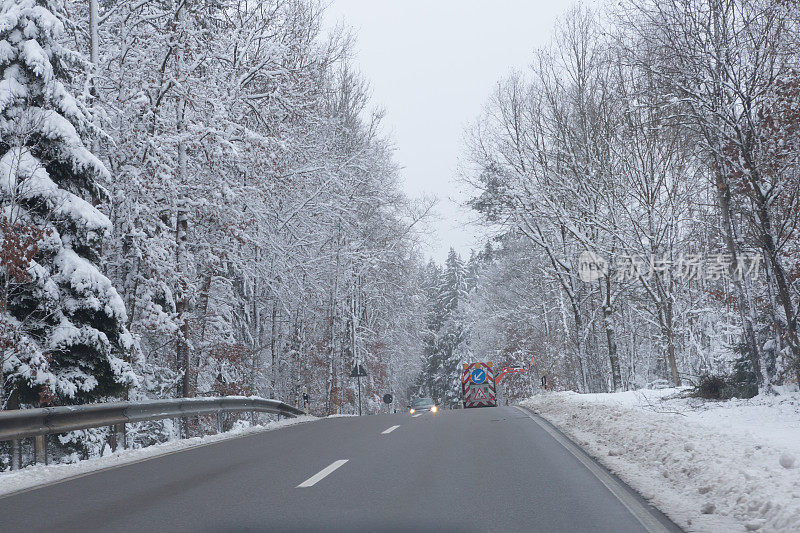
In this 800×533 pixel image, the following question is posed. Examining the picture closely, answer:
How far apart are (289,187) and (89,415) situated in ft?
39.0

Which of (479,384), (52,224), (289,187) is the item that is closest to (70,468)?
(52,224)

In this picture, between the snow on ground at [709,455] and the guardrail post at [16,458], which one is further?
the guardrail post at [16,458]

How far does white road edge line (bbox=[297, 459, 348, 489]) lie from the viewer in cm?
712

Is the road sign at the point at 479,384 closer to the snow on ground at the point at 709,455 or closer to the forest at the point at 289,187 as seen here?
the forest at the point at 289,187

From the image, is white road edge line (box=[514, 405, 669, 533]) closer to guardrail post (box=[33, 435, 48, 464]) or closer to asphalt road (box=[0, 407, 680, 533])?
asphalt road (box=[0, 407, 680, 533])

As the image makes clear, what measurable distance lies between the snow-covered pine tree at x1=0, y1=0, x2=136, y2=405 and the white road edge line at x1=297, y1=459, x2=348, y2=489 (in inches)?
238

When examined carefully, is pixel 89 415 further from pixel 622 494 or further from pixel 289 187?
pixel 289 187

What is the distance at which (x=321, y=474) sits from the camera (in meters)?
7.76

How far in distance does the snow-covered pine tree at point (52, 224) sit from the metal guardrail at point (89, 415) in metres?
1.35

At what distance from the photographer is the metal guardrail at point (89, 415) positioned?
29.3 ft

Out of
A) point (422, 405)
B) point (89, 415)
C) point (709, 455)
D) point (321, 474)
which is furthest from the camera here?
point (422, 405)

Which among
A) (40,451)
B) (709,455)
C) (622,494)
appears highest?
(40,451)

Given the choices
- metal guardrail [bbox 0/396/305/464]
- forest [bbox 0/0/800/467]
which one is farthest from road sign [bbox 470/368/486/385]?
metal guardrail [bbox 0/396/305/464]

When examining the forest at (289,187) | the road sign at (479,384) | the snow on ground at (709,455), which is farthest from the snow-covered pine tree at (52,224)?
the road sign at (479,384)
